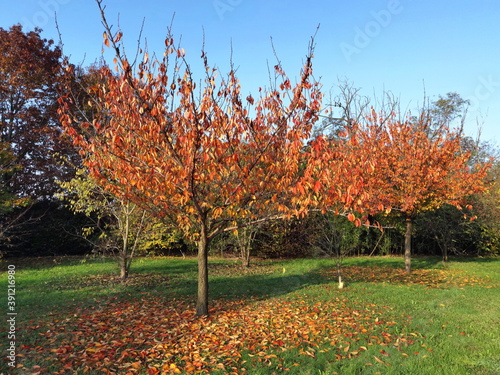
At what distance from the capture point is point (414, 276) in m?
10.1

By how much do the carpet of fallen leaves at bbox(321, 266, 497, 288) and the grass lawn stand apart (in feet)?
0.26

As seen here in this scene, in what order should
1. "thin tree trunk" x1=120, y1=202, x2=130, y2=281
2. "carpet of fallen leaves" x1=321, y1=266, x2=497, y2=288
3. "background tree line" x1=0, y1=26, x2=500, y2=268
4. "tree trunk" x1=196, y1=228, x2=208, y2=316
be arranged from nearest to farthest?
"tree trunk" x1=196, y1=228, x2=208, y2=316 → "thin tree trunk" x1=120, y1=202, x2=130, y2=281 → "carpet of fallen leaves" x1=321, y1=266, x2=497, y2=288 → "background tree line" x1=0, y1=26, x2=500, y2=268

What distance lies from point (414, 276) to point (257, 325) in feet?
22.7

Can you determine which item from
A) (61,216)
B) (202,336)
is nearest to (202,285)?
(202,336)

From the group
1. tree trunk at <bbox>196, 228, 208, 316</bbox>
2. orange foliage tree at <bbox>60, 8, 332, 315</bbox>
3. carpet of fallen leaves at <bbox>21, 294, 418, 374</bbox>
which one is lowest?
carpet of fallen leaves at <bbox>21, 294, 418, 374</bbox>

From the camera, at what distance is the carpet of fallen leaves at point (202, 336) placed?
3.97m

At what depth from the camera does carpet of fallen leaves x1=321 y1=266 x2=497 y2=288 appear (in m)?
9.04

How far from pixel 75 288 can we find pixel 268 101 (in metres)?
6.57

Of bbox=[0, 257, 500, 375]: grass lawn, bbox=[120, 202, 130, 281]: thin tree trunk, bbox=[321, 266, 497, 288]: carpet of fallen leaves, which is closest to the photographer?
Result: bbox=[0, 257, 500, 375]: grass lawn

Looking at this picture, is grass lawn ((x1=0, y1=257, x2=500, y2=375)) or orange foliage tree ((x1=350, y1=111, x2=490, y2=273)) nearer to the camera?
grass lawn ((x1=0, y1=257, x2=500, y2=375))

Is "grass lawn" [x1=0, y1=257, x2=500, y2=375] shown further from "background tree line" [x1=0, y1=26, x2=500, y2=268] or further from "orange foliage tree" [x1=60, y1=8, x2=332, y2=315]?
"background tree line" [x1=0, y1=26, x2=500, y2=268]

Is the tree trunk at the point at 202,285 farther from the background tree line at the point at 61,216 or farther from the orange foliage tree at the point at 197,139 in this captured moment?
the background tree line at the point at 61,216

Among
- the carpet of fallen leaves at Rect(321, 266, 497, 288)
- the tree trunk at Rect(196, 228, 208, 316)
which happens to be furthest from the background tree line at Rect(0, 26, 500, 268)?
the tree trunk at Rect(196, 228, 208, 316)

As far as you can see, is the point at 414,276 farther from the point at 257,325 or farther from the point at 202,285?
the point at 202,285
